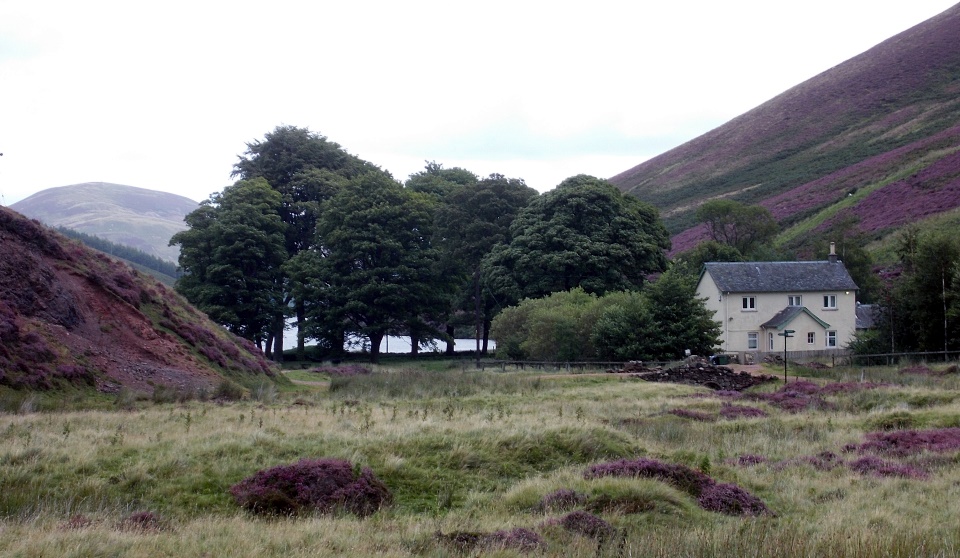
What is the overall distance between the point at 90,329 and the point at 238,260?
86.5ft

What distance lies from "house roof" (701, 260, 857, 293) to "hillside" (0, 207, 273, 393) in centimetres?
2950

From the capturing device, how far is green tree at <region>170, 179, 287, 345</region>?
53344 millimetres

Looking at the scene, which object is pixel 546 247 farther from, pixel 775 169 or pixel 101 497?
pixel 775 169

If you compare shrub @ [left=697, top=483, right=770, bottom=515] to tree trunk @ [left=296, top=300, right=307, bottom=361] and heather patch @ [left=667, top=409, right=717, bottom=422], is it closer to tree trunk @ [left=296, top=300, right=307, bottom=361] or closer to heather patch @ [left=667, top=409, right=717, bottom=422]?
heather patch @ [left=667, top=409, right=717, bottom=422]

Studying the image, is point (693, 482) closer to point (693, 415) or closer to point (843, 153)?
point (693, 415)

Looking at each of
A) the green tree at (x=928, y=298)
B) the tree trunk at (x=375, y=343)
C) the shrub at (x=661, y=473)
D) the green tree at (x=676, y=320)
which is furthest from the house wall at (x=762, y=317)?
the shrub at (x=661, y=473)

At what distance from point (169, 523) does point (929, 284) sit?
4209 cm

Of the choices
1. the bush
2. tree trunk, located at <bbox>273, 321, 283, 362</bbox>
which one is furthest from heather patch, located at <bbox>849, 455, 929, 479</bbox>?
tree trunk, located at <bbox>273, 321, 283, 362</bbox>

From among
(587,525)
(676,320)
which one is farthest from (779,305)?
(587,525)

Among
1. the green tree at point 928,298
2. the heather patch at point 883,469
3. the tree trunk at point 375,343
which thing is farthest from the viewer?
the tree trunk at point 375,343

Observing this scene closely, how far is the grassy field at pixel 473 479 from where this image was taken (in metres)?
8.47

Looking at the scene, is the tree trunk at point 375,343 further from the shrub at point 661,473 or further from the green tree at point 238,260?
the shrub at point 661,473

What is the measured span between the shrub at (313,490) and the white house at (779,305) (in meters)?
41.1

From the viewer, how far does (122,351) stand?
2873 centimetres
